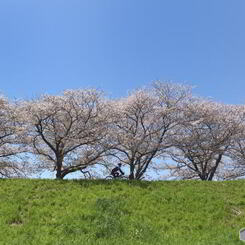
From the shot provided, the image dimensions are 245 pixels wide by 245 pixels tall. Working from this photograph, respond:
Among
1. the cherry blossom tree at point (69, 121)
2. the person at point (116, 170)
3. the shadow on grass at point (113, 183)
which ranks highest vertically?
the cherry blossom tree at point (69, 121)

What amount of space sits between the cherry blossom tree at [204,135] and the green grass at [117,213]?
13.0 metres

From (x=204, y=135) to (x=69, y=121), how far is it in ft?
45.6

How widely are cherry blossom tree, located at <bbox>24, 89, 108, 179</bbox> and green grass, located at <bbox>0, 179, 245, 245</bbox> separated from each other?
7879 millimetres

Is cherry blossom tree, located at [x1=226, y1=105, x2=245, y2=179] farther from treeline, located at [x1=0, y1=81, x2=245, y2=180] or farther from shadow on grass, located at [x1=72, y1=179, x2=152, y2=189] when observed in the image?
shadow on grass, located at [x1=72, y1=179, x2=152, y2=189]

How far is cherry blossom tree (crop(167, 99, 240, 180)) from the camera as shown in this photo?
92.4ft

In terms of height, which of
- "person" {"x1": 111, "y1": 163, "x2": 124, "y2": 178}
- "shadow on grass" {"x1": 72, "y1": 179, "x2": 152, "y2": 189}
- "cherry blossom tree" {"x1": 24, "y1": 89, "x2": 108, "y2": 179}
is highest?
"cherry blossom tree" {"x1": 24, "y1": 89, "x2": 108, "y2": 179}

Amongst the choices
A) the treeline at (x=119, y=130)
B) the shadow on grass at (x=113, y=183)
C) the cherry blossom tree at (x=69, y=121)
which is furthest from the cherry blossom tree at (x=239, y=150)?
the shadow on grass at (x=113, y=183)

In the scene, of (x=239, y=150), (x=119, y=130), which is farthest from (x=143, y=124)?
(x=239, y=150)

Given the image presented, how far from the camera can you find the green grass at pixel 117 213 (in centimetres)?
839

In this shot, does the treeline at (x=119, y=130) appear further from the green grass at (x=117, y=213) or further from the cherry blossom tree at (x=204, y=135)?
the green grass at (x=117, y=213)

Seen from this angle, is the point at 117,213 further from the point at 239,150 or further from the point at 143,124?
the point at 239,150

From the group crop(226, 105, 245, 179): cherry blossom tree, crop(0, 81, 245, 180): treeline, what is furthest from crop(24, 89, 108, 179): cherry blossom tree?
crop(226, 105, 245, 179): cherry blossom tree

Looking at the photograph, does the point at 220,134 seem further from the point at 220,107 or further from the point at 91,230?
the point at 91,230

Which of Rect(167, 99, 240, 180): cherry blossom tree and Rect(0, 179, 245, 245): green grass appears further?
Rect(167, 99, 240, 180): cherry blossom tree
